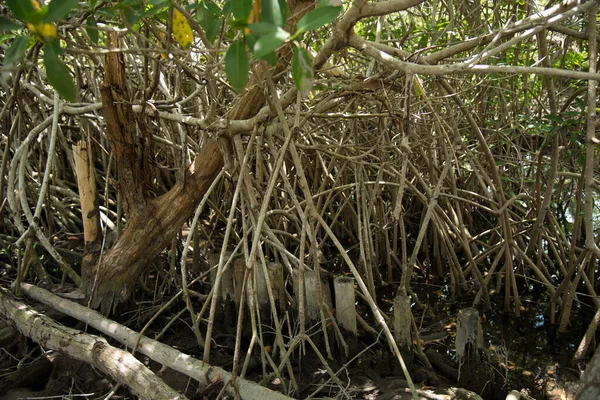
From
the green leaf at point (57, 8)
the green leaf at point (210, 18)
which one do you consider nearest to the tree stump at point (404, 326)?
the green leaf at point (210, 18)

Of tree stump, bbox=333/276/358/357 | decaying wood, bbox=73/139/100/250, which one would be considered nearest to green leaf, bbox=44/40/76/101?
tree stump, bbox=333/276/358/357

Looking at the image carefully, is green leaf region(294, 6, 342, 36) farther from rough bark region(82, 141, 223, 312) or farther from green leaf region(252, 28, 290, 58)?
rough bark region(82, 141, 223, 312)

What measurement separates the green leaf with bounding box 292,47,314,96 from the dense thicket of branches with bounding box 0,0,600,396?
0.62m

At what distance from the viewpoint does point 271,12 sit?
4.43 feet

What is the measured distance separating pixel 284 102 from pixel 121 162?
96 cm

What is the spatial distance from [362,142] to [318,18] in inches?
115

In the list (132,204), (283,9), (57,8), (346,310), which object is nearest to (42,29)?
(57,8)

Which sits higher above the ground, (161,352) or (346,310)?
(161,352)

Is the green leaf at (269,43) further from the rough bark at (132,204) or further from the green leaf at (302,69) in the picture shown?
the rough bark at (132,204)

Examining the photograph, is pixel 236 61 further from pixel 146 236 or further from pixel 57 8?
pixel 146 236

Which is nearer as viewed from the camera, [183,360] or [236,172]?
[183,360]

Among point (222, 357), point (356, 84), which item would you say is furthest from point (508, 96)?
point (222, 357)

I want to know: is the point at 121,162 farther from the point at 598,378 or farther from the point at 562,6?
the point at 598,378

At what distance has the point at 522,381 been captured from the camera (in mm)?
2879
